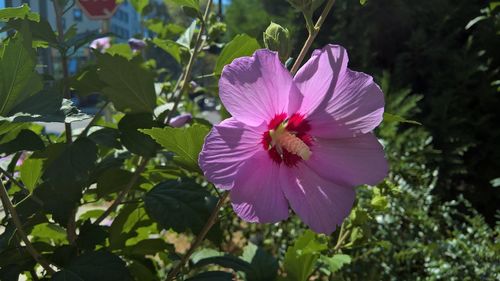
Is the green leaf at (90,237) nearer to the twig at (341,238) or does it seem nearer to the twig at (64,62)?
the twig at (64,62)

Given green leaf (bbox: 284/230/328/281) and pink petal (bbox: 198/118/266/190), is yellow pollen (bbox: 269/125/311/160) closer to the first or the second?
pink petal (bbox: 198/118/266/190)

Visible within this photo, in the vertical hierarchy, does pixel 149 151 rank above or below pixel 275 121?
below

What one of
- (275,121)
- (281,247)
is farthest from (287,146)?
(281,247)

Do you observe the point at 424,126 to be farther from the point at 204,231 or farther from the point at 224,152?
the point at 224,152

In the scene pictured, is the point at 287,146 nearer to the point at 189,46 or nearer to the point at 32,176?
the point at 32,176

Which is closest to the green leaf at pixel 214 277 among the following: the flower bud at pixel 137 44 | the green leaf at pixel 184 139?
the green leaf at pixel 184 139

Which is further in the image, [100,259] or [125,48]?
[125,48]
